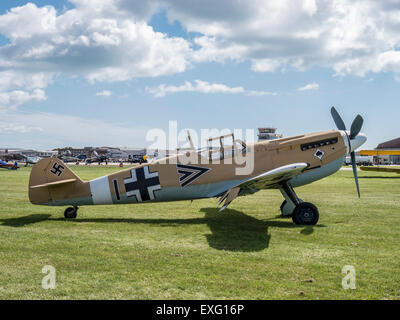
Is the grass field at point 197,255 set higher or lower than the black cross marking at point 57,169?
lower

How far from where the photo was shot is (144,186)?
912 centimetres

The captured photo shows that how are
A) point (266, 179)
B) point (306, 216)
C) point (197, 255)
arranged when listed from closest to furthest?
point (197, 255) < point (266, 179) < point (306, 216)

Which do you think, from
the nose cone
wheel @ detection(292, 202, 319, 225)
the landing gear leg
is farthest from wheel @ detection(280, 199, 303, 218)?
the nose cone

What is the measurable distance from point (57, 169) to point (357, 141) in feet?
28.4

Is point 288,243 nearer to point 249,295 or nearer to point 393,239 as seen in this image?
point 393,239

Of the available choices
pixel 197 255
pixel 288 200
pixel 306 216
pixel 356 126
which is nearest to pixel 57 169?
pixel 197 255

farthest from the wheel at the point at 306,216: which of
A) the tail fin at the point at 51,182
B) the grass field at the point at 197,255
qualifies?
the tail fin at the point at 51,182

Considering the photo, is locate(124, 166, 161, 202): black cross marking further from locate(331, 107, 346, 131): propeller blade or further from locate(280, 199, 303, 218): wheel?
locate(331, 107, 346, 131): propeller blade

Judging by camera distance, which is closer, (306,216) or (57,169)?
Answer: (306,216)

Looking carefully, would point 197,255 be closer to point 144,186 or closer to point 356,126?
point 144,186

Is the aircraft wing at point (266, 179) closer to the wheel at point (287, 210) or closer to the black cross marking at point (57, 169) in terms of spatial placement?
the wheel at point (287, 210)

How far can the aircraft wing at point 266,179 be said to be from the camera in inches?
293

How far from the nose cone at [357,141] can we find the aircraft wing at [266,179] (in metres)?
2.35

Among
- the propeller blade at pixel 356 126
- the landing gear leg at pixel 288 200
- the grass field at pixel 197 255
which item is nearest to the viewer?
the grass field at pixel 197 255
